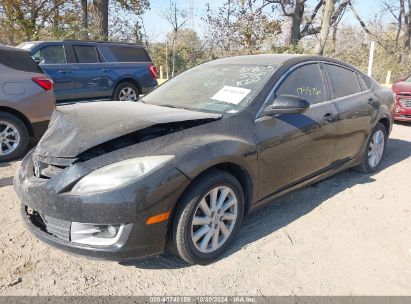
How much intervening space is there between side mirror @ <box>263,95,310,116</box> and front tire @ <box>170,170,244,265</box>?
2.36 ft

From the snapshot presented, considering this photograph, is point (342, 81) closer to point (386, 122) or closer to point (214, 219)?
point (386, 122)

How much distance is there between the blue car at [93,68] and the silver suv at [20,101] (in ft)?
9.07

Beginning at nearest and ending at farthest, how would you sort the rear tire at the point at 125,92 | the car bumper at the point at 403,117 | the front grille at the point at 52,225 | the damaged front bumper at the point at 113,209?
the damaged front bumper at the point at 113,209 < the front grille at the point at 52,225 < the car bumper at the point at 403,117 < the rear tire at the point at 125,92

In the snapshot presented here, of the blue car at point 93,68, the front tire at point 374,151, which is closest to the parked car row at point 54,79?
the blue car at point 93,68

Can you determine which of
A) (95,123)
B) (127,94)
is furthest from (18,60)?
(127,94)

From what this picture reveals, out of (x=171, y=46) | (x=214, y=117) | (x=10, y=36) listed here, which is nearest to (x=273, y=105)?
(x=214, y=117)

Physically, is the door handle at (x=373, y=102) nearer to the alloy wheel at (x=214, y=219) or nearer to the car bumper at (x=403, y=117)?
the alloy wheel at (x=214, y=219)

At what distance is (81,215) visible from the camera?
2.41 meters

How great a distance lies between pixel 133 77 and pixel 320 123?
22.0ft

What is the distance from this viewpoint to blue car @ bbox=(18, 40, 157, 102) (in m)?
8.16

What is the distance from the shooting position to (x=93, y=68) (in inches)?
342

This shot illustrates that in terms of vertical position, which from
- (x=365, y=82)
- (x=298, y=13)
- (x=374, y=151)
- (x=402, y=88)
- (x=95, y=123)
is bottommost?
(x=374, y=151)

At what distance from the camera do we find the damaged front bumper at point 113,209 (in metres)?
2.38

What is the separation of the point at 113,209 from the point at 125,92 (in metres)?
7.44
